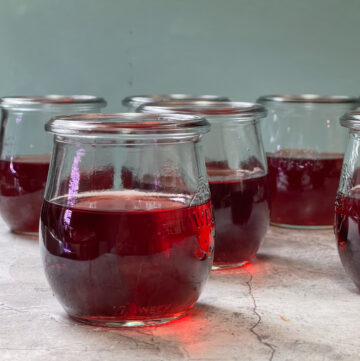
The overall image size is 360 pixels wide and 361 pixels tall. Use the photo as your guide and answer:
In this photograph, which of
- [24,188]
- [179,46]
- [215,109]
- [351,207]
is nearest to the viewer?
[351,207]

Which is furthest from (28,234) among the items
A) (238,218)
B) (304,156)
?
(304,156)

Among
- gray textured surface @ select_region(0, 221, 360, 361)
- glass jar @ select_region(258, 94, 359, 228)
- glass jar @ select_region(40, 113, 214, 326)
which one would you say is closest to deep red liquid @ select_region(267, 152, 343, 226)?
glass jar @ select_region(258, 94, 359, 228)

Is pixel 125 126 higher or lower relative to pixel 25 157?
higher

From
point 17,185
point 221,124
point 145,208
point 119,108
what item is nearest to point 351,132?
point 221,124

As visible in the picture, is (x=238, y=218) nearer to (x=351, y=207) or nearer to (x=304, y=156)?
(x=351, y=207)

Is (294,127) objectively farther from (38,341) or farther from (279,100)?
(38,341)

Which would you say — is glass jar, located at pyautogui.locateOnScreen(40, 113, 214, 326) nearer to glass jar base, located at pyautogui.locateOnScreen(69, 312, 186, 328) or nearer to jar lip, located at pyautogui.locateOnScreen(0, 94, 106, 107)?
glass jar base, located at pyautogui.locateOnScreen(69, 312, 186, 328)

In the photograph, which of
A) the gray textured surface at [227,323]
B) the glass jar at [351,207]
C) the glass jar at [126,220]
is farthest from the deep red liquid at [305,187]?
the glass jar at [126,220]
